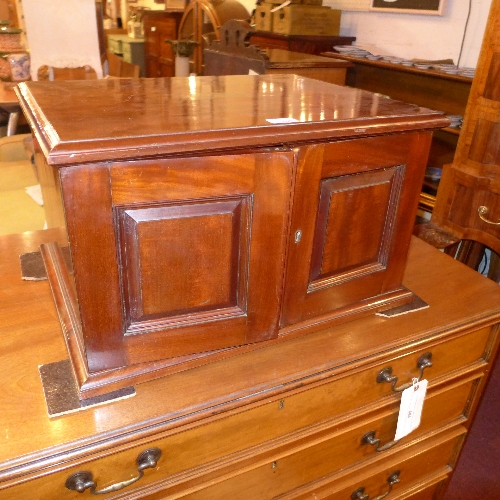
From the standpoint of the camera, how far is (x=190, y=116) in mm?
753

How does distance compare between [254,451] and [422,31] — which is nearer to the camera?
[254,451]

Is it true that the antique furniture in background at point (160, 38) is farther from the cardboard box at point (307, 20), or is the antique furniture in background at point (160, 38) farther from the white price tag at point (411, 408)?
the white price tag at point (411, 408)

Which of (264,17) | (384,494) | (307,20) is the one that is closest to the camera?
(384,494)

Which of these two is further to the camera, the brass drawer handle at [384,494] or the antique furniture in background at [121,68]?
the antique furniture in background at [121,68]

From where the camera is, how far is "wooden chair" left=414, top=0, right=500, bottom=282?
1503 mm

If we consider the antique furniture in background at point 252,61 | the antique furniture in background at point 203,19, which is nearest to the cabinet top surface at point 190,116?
the antique furniture in background at point 252,61

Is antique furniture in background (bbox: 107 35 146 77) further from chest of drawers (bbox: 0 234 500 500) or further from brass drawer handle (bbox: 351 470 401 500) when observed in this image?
brass drawer handle (bbox: 351 470 401 500)

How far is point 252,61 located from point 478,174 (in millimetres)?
1021

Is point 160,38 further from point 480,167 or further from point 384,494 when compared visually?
point 384,494

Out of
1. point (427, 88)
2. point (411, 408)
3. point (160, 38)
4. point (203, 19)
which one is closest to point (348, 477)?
point (411, 408)

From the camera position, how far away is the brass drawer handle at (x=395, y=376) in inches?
38.7

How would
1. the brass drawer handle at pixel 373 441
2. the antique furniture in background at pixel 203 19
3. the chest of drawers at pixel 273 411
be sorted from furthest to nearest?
1. the antique furniture in background at pixel 203 19
2. the brass drawer handle at pixel 373 441
3. the chest of drawers at pixel 273 411

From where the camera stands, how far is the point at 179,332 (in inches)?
31.0

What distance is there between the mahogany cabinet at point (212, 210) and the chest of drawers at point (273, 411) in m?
0.05
